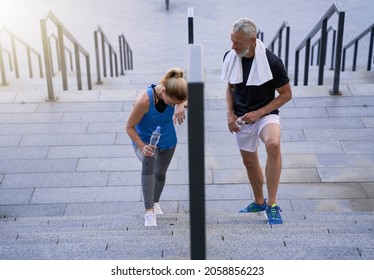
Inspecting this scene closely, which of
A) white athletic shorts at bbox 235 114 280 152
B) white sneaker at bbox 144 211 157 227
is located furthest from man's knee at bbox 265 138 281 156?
white sneaker at bbox 144 211 157 227

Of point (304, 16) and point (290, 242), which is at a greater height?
point (290, 242)

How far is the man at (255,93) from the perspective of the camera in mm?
4484

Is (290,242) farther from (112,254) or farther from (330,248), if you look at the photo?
(112,254)

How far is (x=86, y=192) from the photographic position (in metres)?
5.73

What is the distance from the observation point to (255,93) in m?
4.64

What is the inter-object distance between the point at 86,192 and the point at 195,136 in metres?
3.13

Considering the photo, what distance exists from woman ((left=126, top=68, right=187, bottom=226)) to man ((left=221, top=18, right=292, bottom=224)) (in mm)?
401

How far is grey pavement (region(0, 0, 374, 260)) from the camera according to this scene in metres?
3.89

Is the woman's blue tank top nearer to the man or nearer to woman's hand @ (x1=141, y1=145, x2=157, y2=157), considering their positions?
woman's hand @ (x1=141, y1=145, x2=157, y2=157)

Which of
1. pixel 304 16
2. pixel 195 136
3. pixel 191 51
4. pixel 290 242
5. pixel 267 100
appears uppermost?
pixel 191 51

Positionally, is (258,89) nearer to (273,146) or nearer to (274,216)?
(273,146)

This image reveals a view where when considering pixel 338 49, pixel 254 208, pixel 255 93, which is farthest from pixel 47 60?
pixel 255 93

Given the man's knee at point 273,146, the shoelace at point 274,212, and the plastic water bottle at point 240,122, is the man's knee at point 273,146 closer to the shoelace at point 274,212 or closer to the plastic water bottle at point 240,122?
the plastic water bottle at point 240,122

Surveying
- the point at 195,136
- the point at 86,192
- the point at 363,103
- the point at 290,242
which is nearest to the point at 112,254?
the point at 290,242
